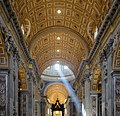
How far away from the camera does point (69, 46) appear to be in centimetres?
3844

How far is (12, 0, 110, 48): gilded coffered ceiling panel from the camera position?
25734 millimetres

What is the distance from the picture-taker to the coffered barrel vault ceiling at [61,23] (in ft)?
86.5

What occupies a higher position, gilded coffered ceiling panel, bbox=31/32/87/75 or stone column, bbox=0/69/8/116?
gilded coffered ceiling panel, bbox=31/32/87/75

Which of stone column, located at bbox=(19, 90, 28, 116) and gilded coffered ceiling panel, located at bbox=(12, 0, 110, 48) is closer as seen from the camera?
gilded coffered ceiling panel, located at bbox=(12, 0, 110, 48)

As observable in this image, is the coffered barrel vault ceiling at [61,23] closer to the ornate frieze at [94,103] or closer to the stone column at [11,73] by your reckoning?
the stone column at [11,73]

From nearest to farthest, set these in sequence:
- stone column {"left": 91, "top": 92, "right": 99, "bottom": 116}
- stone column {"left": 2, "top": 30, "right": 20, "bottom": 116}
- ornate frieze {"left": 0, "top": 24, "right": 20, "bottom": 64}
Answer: ornate frieze {"left": 0, "top": 24, "right": 20, "bottom": 64}, stone column {"left": 2, "top": 30, "right": 20, "bottom": 116}, stone column {"left": 91, "top": 92, "right": 99, "bottom": 116}

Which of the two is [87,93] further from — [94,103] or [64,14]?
[64,14]

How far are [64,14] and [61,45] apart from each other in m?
8.81

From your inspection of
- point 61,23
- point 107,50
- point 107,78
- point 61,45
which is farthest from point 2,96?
point 61,45

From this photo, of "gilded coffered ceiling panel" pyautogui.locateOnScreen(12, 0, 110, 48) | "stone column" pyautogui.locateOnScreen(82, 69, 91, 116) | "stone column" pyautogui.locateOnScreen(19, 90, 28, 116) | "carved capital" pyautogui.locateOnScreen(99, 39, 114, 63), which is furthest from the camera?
"stone column" pyautogui.locateOnScreen(82, 69, 91, 116)

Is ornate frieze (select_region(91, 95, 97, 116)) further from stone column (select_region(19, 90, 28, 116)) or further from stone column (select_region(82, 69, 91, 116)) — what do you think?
stone column (select_region(19, 90, 28, 116))

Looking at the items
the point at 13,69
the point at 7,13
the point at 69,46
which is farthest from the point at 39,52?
the point at 7,13

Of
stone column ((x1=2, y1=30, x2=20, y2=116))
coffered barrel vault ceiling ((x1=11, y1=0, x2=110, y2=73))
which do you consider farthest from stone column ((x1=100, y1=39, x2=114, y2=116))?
stone column ((x1=2, y1=30, x2=20, y2=116))

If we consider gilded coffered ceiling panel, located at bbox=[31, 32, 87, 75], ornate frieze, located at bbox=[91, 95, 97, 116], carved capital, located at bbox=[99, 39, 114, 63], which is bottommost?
ornate frieze, located at bbox=[91, 95, 97, 116]
